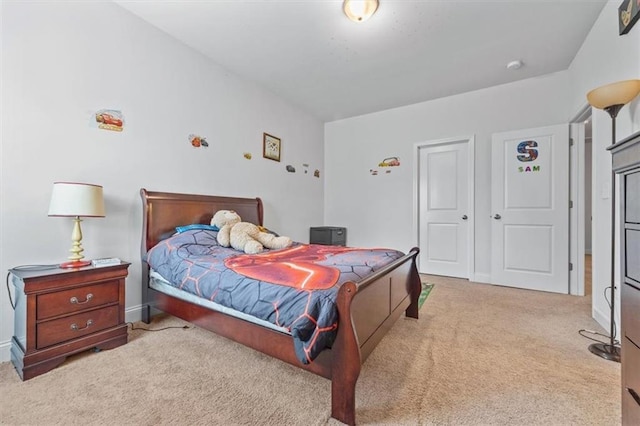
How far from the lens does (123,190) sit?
2.34 m

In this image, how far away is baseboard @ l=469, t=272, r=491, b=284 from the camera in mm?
3686

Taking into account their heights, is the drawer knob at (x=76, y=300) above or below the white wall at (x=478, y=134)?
below

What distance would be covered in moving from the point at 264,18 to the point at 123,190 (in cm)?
194

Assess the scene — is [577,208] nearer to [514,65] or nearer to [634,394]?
[514,65]

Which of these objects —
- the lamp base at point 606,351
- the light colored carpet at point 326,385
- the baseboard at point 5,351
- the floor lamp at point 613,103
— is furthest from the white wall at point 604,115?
the baseboard at point 5,351

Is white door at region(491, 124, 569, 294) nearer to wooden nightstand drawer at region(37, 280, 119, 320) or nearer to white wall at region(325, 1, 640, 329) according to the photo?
white wall at region(325, 1, 640, 329)

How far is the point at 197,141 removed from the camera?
9.49ft

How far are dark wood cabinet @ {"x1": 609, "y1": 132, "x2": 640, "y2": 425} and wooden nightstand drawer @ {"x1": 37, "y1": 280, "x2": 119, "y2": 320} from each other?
2713 millimetres

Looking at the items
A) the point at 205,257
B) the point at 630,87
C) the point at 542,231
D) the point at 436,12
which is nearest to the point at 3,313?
the point at 205,257

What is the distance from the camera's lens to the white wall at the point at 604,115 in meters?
1.91

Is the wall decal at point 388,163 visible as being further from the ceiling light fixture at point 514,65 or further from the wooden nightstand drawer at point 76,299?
the wooden nightstand drawer at point 76,299

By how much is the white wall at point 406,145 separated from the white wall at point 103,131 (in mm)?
2005

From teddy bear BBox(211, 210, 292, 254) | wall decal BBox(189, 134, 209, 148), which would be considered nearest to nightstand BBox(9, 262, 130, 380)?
teddy bear BBox(211, 210, 292, 254)

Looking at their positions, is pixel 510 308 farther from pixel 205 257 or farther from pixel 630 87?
pixel 205 257
